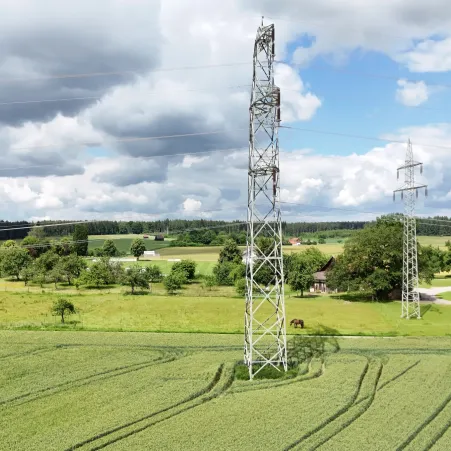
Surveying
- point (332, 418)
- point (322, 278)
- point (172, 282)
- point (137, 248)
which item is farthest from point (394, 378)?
point (137, 248)

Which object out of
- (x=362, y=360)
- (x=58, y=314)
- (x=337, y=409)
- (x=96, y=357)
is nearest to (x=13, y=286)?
(x=58, y=314)

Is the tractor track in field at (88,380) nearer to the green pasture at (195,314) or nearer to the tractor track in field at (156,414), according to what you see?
the tractor track in field at (156,414)

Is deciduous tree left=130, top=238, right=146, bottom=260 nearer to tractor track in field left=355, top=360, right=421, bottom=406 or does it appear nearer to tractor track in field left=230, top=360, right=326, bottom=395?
tractor track in field left=230, top=360, right=326, bottom=395

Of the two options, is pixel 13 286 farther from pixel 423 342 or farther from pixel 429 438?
pixel 429 438

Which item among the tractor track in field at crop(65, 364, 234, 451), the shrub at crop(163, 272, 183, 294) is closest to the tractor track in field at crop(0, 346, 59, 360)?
the tractor track in field at crop(65, 364, 234, 451)

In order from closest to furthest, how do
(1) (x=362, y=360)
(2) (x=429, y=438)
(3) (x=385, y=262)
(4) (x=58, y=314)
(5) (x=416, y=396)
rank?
1. (2) (x=429, y=438)
2. (5) (x=416, y=396)
3. (1) (x=362, y=360)
4. (4) (x=58, y=314)
5. (3) (x=385, y=262)

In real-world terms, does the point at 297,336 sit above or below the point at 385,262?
below

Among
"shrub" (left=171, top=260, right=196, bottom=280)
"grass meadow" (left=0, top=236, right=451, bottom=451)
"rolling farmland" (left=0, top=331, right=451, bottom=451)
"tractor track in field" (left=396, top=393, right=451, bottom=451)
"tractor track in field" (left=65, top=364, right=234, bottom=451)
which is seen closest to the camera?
"tractor track in field" (left=396, top=393, right=451, bottom=451)
